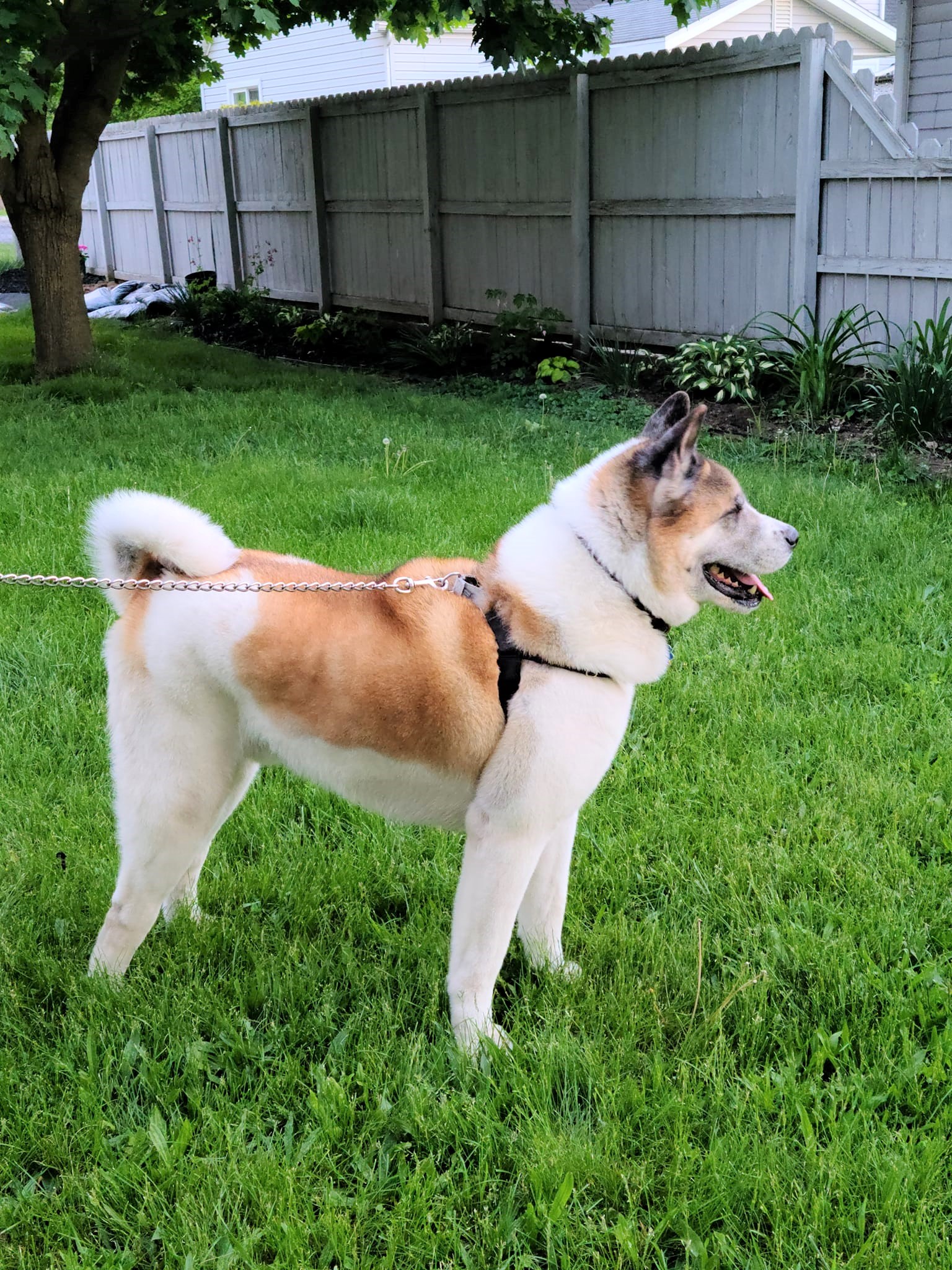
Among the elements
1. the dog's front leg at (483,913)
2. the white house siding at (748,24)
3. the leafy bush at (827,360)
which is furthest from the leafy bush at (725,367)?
the white house siding at (748,24)

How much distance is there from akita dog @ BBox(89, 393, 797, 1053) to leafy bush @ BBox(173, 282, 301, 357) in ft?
36.9

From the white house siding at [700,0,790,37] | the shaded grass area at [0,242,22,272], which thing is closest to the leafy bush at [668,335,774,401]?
the shaded grass area at [0,242,22,272]

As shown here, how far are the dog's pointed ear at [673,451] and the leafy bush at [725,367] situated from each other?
6078 millimetres

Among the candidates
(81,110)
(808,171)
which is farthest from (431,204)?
(808,171)

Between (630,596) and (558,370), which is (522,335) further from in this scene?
(630,596)

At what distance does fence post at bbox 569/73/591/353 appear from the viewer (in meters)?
10.0

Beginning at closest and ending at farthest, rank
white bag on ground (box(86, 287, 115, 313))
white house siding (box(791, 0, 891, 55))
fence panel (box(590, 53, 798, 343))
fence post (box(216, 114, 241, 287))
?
1. fence panel (box(590, 53, 798, 343))
2. fence post (box(216, 114, 241, 287))
3. white bag on ground (box(86, 287, 115, 313))
4. white house siding (box(791, 0, 891, 55))

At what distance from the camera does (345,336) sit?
43.4 feet

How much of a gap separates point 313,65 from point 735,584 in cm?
2832

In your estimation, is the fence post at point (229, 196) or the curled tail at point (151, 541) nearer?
the curled tail at point (151, 541)

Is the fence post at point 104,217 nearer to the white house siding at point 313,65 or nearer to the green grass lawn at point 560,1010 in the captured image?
the white house siding at point 313,65

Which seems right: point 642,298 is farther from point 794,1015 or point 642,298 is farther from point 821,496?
point 794,1015

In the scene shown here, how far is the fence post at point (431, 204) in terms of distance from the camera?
38.6ft

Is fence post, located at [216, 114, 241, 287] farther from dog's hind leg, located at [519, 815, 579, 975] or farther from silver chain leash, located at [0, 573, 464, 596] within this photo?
dog's hind leg, located at [519, 815, 579, 975]
